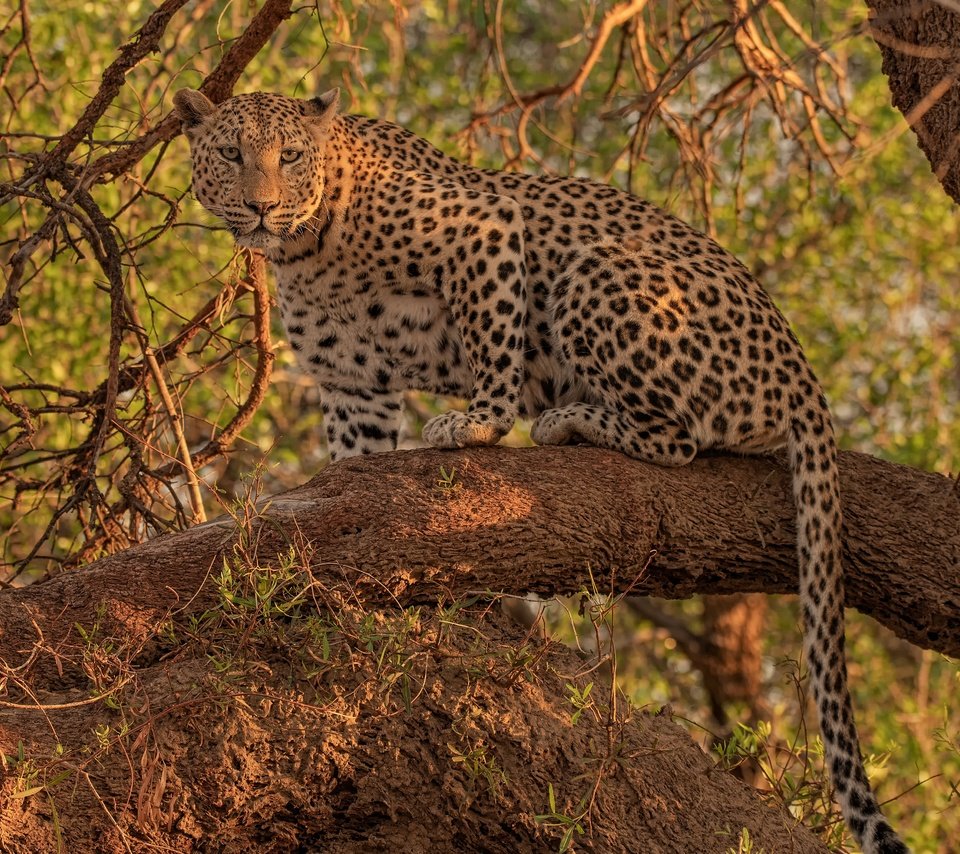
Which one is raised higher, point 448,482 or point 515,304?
point 515,304

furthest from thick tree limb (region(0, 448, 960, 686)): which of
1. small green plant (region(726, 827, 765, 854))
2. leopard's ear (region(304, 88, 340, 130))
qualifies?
leopard's ear (region(304, 88, 340, 130))

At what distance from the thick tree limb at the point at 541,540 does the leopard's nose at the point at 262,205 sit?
1.28 meters

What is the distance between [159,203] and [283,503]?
19.3 feet

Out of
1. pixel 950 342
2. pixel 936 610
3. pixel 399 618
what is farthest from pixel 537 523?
pixel 950 342

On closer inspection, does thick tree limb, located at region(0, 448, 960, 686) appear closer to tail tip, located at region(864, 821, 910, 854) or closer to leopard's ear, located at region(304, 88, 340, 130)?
tail tip, located at region(864, 821, 910, 854)

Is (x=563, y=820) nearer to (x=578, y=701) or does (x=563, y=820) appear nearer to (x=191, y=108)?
(x=578, y=701)

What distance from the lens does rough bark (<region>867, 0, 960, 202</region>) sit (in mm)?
5652

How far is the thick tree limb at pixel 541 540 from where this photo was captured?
5246mm

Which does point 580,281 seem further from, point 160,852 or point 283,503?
point 160,852

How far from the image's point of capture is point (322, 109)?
6.72 m

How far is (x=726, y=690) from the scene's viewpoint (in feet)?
42.4

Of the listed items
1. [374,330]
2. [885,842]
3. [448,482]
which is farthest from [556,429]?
[885,842]

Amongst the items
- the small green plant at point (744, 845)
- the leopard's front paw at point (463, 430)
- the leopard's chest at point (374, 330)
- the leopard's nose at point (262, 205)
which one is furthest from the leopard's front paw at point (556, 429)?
the small green plant at point (744, 845)

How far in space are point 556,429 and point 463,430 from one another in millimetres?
473
